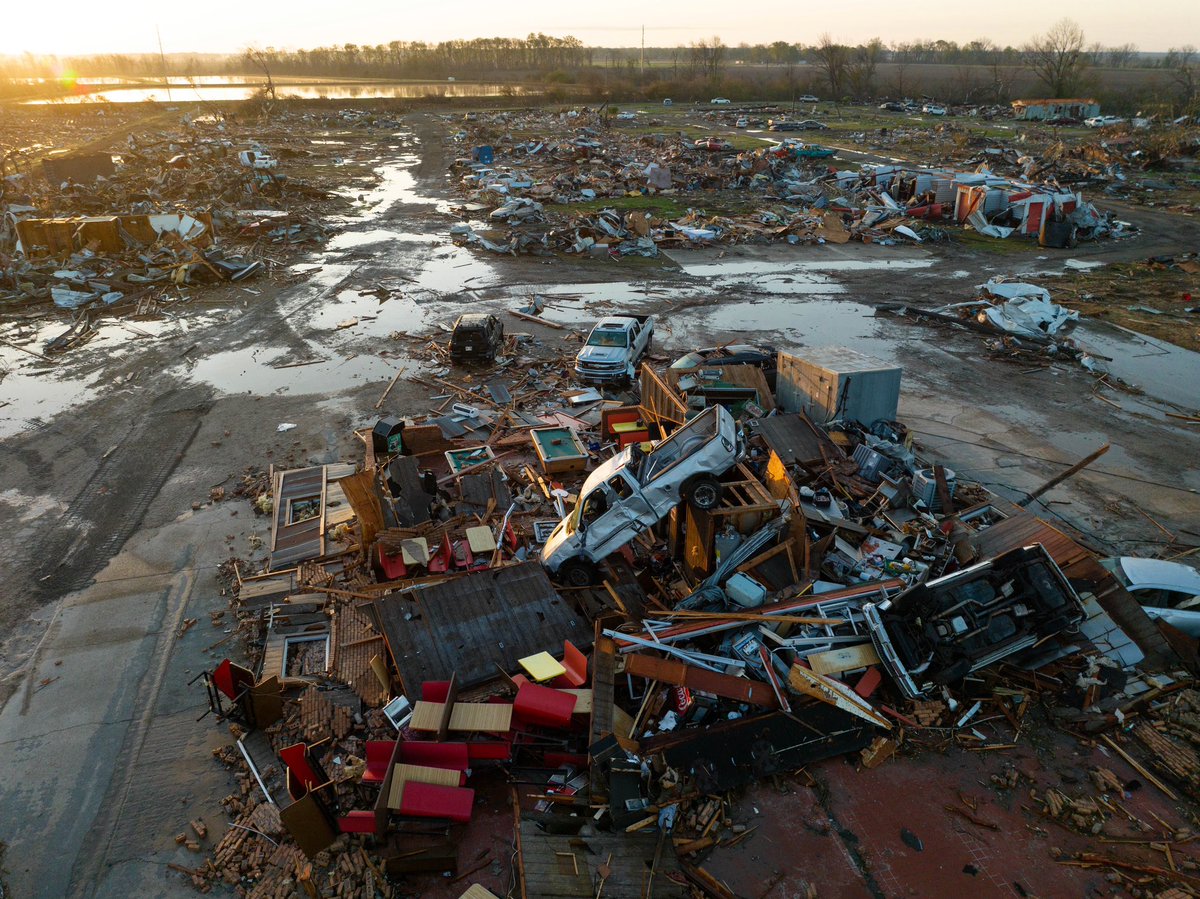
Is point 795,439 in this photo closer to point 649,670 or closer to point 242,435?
point 649,670

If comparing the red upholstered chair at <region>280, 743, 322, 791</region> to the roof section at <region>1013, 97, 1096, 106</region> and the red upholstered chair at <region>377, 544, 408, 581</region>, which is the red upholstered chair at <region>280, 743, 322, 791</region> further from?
the roof section at <region>1013, 97, 1096, 106</region>

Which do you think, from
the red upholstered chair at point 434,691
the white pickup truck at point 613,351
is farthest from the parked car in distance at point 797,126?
the red upholstered chair at point 434,691

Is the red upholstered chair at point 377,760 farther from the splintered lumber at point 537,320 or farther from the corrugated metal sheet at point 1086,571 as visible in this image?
the splintered lumber at point 537,320

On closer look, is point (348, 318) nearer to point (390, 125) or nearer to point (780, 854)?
point (780, 854)

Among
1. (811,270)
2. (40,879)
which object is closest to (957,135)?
(811,270)

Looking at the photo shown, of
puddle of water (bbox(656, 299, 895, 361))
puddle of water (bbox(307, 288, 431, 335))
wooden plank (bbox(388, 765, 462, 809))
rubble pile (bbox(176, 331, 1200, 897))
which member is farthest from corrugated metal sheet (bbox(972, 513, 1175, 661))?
puddle of water (bbox(307, 288, 431, 335))

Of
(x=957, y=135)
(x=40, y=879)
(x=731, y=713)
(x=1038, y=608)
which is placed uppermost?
(x=957, y=135)

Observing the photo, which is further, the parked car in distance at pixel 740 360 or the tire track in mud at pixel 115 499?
the parked car in distance at pixel 740 360
